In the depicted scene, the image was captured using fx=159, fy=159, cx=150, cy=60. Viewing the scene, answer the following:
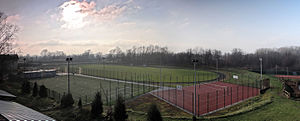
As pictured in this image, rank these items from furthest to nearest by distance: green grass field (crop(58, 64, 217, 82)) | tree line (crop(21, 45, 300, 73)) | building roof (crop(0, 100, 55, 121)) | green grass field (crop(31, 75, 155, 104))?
tree line (crop(21, 45, 300, 73))
green grass field (crop(58, 64, 217, 82))
green grass field (crop(31, 75, 155, 104))
building roof (crop(0, 100, 55, 121))

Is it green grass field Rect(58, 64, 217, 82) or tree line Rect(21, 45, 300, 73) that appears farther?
tree line Rect(21, 45, 300, 73)

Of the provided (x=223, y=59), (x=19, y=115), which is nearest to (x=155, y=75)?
(x=19, y=115)

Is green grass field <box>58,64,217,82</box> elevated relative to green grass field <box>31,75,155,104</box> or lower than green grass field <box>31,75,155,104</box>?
elevated

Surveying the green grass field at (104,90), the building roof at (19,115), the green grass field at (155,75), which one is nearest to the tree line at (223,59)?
the green grass field at (155,75)

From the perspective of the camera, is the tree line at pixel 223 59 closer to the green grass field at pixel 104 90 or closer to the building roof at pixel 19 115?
the green grass field at pixel 104 90

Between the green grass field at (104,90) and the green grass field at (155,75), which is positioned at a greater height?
the green grass field at (155,75)

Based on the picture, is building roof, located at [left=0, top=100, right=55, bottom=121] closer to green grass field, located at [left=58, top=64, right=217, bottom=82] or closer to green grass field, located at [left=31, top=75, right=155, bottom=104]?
green grass field, located at [left=31, top=75, right=155, bottom=104]

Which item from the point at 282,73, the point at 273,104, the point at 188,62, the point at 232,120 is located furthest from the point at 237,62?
the point at 232,120

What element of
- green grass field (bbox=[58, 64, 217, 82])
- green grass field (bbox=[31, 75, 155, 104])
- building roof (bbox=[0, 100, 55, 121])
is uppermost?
building roof (bbox=[0, 100, 55, 121])

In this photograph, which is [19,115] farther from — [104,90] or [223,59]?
[223,59]

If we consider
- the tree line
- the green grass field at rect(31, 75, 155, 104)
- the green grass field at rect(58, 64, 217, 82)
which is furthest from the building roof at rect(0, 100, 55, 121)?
the tree line

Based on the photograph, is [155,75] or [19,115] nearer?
[19,115]

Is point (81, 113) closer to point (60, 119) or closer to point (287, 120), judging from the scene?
point (60, 119)

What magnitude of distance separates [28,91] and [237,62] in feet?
286
